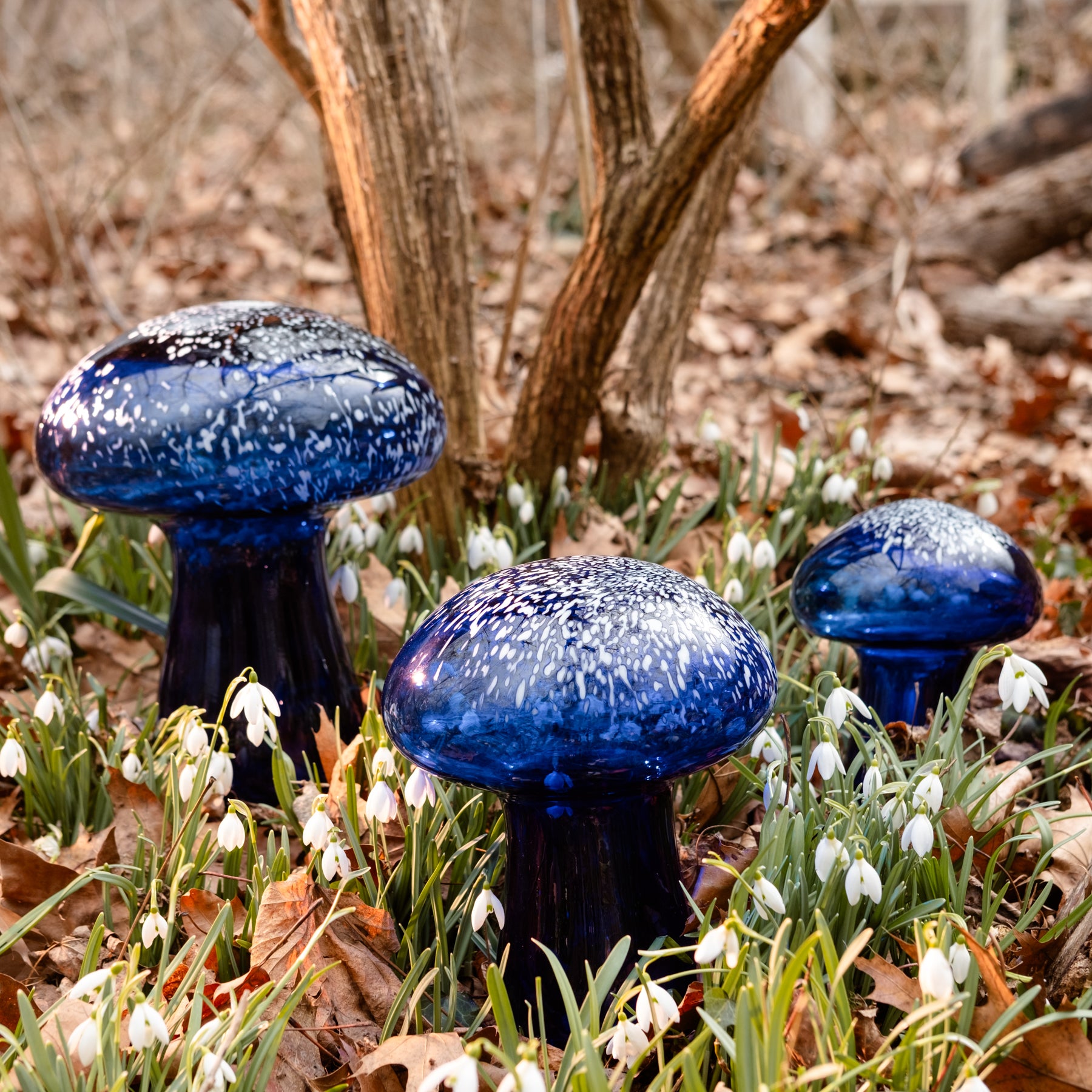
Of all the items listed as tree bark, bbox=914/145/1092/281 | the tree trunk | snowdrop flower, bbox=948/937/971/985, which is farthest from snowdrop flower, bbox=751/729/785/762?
tree bark, bbox=914/145/1092/281

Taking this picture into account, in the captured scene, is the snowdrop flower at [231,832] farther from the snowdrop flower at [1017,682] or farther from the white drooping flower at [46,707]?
the snowdrop flower at [1017,682]

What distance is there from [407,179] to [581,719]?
186cm

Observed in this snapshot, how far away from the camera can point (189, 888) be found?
177 centimetres

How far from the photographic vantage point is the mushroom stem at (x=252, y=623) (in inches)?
87.7

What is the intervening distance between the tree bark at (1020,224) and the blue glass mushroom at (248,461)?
5.16 meters

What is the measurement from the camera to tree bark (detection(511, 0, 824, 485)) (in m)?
2.51

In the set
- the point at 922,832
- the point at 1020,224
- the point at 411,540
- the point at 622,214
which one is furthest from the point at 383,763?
the point at 1020,224

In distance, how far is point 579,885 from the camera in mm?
1613

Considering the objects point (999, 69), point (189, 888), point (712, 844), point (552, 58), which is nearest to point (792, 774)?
point (712, 844)

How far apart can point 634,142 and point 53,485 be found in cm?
163

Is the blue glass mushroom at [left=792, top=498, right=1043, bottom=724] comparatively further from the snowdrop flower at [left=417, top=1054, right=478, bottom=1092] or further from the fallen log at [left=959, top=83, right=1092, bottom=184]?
the fallen log at [left=959, top=83, right=1092, bottom=184]

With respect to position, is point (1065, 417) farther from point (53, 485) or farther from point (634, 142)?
point (53, 485)

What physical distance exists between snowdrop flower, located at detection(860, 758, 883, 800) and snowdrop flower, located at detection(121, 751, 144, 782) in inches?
48.6

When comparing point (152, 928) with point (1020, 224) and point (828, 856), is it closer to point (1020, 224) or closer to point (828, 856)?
point (828, 856)
